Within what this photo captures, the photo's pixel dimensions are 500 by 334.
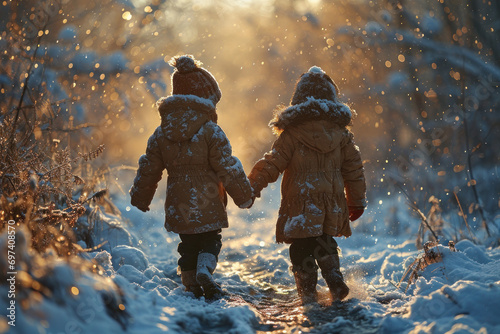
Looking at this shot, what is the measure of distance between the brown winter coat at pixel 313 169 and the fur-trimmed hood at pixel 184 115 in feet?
2.43

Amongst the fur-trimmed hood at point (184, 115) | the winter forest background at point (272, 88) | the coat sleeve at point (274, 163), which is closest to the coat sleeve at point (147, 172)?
the fur-trimmed hood at point (184, 115)

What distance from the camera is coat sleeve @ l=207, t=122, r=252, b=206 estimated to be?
3665mm

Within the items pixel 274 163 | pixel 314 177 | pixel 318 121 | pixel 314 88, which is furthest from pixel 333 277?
pixel 314 88

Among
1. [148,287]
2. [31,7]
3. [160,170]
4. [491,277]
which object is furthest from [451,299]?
[31,7]

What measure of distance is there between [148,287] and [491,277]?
267 cm

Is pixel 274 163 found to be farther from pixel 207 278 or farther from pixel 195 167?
pixel 207 278

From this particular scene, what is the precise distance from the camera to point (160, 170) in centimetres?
390

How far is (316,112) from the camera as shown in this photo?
382 centimetres

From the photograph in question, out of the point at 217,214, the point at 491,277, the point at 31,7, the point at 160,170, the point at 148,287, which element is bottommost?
the point at 491,277

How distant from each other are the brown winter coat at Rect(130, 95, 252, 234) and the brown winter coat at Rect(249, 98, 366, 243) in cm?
37

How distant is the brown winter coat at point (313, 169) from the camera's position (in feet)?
12.2

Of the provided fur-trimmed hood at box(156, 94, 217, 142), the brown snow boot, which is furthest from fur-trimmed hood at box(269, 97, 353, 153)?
the brown snow boot

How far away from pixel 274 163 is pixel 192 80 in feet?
3.66

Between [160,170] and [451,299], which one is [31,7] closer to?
[160,170]
